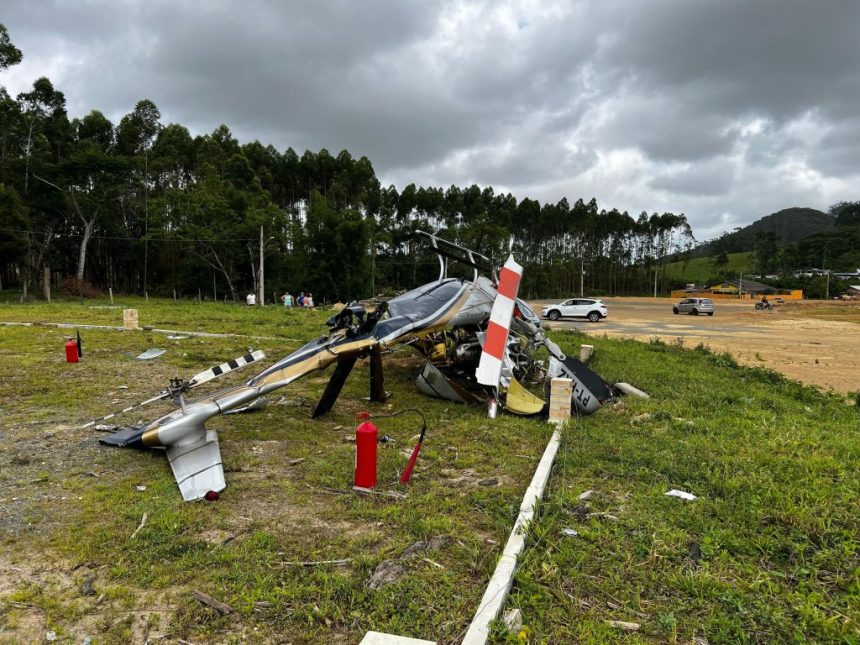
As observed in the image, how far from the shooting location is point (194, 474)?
448cm

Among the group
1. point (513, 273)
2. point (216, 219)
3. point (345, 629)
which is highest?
point (216, 219)

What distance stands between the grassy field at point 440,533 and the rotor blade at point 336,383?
0.83ft

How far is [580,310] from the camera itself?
3203cm

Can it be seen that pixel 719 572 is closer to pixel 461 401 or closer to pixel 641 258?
pixel 461 401

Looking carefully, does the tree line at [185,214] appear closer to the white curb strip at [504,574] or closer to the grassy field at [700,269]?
the white curb strip at [504,574]

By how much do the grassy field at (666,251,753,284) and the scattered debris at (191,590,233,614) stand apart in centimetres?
10831

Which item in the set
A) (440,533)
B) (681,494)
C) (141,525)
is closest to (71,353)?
(141,525)

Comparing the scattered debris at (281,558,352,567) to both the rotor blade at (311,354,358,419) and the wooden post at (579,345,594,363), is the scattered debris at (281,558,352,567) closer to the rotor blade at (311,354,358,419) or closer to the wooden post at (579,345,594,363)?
the rotor blade at (311,354,358,419)

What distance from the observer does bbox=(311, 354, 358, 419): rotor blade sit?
6.48 m

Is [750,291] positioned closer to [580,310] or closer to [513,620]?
[580,310]

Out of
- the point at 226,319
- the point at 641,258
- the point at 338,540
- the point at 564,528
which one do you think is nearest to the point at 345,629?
the point at 338,540

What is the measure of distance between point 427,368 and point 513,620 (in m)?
5.86

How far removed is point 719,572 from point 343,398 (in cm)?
612

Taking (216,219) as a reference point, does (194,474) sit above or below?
below
